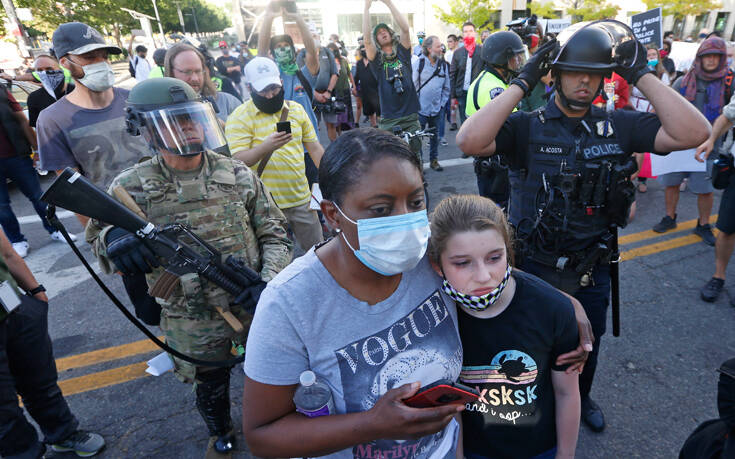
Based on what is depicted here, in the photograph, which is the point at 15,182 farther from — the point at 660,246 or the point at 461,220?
the point at 660,246

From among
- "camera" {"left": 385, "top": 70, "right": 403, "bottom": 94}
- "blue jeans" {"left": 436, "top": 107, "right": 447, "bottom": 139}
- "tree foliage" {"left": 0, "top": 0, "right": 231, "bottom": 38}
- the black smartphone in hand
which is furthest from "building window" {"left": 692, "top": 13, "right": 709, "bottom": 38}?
"tree foliage" {"left": 0, "top": 0, "right": 231, "bottom": 38}

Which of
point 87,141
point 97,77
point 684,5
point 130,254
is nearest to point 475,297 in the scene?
point 130,254

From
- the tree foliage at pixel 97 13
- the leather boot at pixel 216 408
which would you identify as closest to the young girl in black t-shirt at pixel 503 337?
the leather boot at pixel 216 408

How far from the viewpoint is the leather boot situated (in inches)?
88.1

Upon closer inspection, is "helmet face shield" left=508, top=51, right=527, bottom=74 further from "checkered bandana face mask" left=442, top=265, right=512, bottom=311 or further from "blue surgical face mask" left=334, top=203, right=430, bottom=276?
"blue surgical face mask" left=334, top=203, right=430, bottom=276

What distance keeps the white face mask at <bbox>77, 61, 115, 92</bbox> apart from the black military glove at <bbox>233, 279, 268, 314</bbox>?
226cm

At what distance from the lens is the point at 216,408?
233cm

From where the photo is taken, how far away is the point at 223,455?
2.43 metres

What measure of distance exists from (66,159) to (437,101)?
18.7 feet

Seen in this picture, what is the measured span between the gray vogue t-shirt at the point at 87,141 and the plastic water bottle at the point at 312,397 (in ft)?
8.97

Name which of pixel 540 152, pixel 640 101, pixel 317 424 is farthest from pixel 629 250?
pixel 317 424

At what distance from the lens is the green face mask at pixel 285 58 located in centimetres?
538

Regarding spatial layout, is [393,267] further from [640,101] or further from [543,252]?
[640,101]

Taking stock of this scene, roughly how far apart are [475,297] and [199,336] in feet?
4.83
